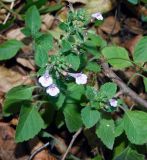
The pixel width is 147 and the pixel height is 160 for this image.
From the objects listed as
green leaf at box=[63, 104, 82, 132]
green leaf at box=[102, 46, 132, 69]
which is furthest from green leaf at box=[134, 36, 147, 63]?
green leaf at box=[63, 104, 82, 132]

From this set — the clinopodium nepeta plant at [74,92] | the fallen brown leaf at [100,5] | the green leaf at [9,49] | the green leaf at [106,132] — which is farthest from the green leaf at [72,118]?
the fallen brown leaf at [100,5]

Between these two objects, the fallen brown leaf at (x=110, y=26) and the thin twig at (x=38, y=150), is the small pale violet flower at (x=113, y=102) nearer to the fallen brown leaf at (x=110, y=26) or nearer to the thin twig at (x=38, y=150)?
the thin twig at (x=38, y=150)

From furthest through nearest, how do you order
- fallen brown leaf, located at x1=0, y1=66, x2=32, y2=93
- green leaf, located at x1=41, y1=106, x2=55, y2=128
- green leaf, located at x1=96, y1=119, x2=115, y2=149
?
fallen brown leaf, located at x1=0, y1=66, x2=32, y2=93 → green leaf, located at x1=41, y1=106, x2=55, y2=128 → green leaf, located at x1=96, y1=119, x2=115, y2=149

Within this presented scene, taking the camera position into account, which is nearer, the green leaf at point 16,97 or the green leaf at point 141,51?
the green leaf at point 16,97

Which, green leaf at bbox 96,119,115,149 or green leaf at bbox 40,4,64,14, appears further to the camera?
green leaf at bbox 40,4,64,14

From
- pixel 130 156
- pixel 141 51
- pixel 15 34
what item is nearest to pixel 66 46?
pixel 141 51

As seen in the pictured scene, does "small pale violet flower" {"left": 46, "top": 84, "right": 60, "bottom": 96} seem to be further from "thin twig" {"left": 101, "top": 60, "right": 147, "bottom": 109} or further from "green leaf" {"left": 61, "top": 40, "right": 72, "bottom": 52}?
"thin twig" {"left": 101, "top": 60, "right": 147, "bottom": 109}
